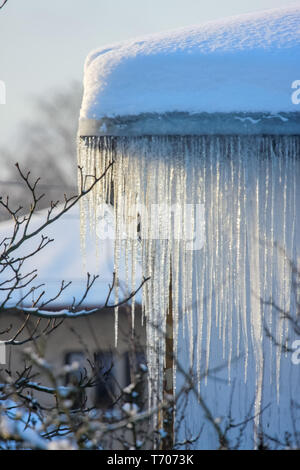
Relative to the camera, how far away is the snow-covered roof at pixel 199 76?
356cm

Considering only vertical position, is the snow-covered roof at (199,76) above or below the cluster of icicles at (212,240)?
above

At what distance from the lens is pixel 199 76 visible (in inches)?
141

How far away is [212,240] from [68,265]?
572 centimetres

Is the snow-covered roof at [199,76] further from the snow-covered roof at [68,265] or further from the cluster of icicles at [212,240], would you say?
the snow-covered roof at [68,265]

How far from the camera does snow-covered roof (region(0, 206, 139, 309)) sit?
8647 millimetres

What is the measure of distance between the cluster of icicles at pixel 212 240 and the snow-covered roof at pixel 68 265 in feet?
13.9

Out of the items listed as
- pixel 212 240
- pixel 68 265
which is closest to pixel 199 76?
pixel 212 240

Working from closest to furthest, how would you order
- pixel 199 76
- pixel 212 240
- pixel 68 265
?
pixel 199 76 < pixel 212 240 < pixel 68 265

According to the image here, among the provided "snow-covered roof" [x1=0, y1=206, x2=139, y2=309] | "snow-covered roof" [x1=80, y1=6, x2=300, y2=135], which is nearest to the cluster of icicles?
"snow-covered roof" [x1=80, y1=6, x2=300, y2=135]

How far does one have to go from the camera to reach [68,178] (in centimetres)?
2709

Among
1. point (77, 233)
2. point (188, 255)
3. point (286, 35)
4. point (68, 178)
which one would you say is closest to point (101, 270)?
point (77, 233)

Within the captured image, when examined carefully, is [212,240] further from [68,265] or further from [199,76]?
[68,265]

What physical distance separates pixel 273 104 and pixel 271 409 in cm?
179

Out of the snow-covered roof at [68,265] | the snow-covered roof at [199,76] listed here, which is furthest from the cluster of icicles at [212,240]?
the snow-covered roof at [68,265]
